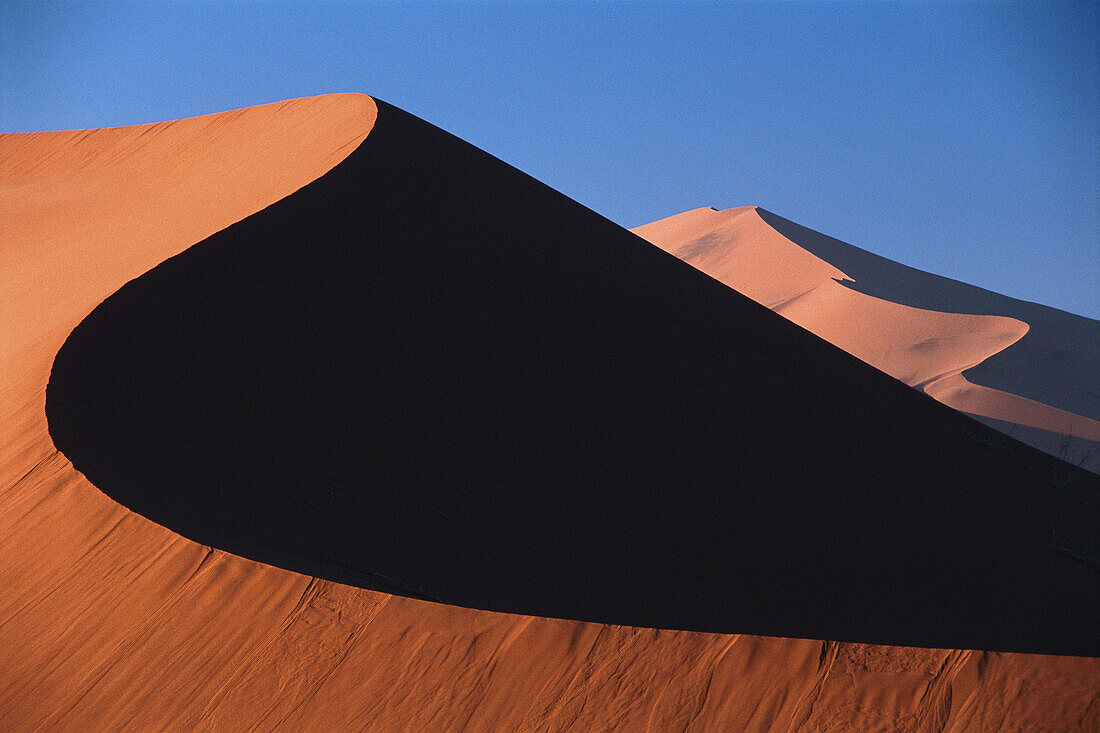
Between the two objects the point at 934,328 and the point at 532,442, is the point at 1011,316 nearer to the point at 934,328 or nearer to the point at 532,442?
the point at 934,328

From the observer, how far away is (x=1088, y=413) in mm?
28047

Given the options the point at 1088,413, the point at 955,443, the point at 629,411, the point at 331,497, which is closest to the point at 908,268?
the point at 1088,413

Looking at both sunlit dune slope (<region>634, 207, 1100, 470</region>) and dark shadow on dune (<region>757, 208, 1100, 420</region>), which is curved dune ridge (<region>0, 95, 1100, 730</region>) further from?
dark shadow on dune (<region>757, 208, 1100, 420</region>)

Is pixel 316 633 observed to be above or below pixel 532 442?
above

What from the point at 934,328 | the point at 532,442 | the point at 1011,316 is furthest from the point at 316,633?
the point at 1011,316

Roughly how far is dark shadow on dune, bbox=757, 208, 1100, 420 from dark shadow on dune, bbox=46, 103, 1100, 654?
→ 761 inches

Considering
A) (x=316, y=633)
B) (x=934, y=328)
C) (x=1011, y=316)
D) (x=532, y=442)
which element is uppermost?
(x=316, y=633)

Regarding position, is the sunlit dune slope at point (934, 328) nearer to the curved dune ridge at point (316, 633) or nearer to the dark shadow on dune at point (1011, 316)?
the dark shadow on dune at point (1011, 316)

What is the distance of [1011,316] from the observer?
40969mm

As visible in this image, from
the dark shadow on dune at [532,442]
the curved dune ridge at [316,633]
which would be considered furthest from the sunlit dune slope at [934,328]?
the curved dune ridge at [316,633]

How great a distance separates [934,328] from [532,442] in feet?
94.3

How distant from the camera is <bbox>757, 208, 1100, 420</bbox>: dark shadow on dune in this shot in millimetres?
28562

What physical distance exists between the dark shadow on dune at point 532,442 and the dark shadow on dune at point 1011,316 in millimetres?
19323

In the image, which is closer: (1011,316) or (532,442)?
(532,442)
